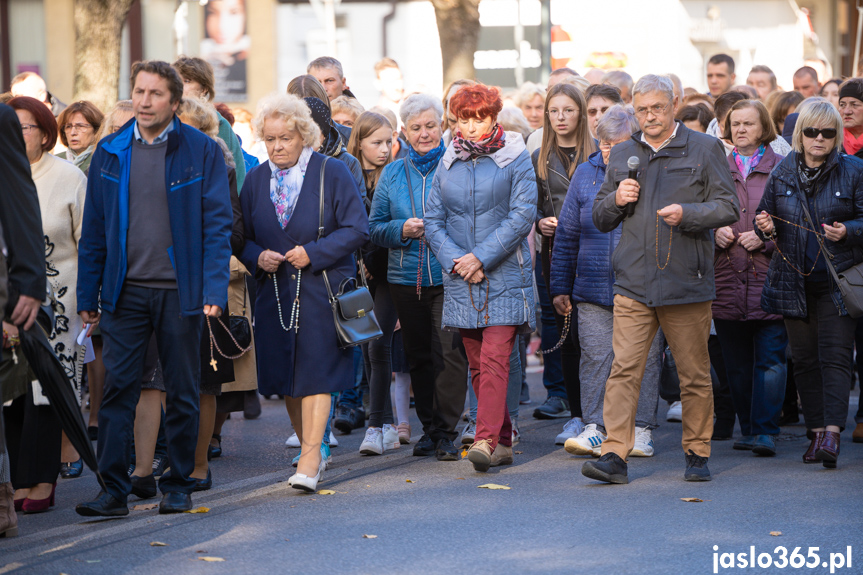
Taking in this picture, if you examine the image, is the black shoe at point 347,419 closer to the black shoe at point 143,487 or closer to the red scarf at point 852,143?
the black shoe at point 143,487

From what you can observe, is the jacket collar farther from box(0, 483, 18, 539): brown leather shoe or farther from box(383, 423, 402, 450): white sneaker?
box(0, 483, 18, 539): brown leather shoe

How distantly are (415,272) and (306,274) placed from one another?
1.12 metres

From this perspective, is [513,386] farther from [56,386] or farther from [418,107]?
[56,386]

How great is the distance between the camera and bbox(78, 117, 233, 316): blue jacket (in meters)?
5.93

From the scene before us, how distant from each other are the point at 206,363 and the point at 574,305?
8.30 ft

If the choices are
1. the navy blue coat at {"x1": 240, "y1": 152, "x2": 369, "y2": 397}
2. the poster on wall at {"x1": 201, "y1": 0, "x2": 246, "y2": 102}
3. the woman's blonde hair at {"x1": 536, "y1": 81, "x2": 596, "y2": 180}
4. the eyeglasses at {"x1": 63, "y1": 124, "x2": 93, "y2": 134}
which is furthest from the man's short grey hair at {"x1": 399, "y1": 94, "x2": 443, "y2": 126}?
the poster on wall at {"x1": 201, "y1": 0, "x2": 246, "y2": 102}

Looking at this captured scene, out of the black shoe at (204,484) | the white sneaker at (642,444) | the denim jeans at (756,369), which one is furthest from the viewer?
the denim jeans at (756,369)

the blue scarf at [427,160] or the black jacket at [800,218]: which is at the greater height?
the blue scarf at [427,160]

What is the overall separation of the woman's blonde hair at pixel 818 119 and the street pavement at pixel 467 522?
2.01 m

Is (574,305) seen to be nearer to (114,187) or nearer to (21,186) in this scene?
(114,187)

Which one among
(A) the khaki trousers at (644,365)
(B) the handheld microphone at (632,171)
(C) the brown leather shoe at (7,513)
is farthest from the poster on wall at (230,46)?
(C) the brown leather shoe at (7,513)

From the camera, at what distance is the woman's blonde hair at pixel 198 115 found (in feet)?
22.8

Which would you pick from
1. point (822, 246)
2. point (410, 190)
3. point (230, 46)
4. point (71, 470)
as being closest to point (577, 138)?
point (410, 190)

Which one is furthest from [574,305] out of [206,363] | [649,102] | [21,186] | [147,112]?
[21,186]
